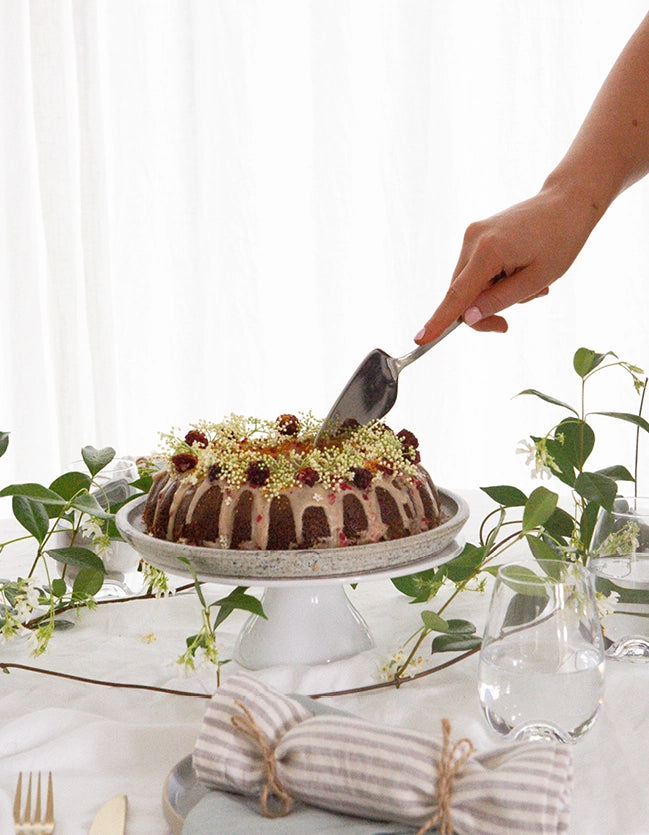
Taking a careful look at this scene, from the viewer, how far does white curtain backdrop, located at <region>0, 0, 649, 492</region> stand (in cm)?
267

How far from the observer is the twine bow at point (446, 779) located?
0.57m

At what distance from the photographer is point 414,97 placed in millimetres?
2703

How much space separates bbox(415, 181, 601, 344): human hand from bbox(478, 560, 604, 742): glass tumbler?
45 cm

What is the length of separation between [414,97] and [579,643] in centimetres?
223

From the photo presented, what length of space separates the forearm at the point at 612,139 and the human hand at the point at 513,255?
0.06 feet

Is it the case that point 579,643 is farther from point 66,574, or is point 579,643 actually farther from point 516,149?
point 516,149

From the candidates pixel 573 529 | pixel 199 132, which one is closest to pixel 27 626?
pixel 573 529

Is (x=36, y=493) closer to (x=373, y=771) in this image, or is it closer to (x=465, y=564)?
(x=465, y=564)

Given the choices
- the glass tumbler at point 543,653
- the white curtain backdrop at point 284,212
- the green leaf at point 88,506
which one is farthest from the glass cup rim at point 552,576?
the white curtain backdrop at point 284,212

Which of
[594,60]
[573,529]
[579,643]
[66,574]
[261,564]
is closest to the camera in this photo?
[579,643]

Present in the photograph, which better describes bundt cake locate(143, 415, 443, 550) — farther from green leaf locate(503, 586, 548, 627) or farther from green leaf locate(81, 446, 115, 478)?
green leaf locate(503, 586, 548, 627)

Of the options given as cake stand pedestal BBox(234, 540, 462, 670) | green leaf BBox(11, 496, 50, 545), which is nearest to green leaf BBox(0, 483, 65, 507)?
green leaf BBox(11, 496, 50, 545)

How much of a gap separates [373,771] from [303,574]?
312 millimetres

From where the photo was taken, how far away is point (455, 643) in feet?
3.07
